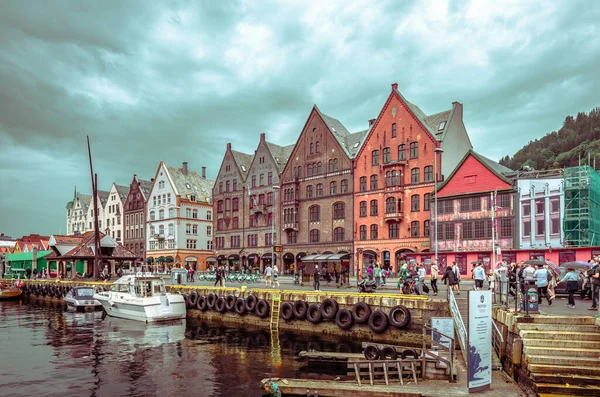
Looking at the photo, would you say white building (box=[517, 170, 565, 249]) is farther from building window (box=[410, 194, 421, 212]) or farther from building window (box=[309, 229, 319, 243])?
building window (box=[309, 229, 319, 243])

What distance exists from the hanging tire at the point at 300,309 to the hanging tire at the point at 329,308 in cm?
159

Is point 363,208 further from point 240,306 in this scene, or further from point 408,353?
point 408,353

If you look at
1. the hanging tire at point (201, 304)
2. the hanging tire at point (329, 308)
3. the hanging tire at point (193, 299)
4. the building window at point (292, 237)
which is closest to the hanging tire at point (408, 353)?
the hanging tire at point (329, 308)

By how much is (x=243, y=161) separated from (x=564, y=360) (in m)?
74.5

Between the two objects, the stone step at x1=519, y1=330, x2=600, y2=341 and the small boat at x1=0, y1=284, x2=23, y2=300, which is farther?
the small boat at x1=0, y1=284, x2=23, y2=300

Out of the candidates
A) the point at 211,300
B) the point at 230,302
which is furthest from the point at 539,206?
the point at 211,300

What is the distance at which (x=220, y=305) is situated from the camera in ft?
124

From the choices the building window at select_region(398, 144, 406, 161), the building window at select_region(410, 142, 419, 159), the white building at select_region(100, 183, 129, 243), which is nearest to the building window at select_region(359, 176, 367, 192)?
the building window at select_region(398, 144, 406, 161)

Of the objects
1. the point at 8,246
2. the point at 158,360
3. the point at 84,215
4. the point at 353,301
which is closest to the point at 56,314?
the point at 158,360

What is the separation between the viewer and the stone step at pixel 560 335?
16266mm

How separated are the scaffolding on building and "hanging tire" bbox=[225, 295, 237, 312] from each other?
1292 inches

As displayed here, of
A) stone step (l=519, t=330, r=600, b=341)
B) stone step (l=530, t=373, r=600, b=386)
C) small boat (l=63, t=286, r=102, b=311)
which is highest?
stone step (l=519, t=330, r=600, b=341)

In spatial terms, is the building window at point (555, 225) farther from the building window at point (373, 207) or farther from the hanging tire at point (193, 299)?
the hanging tire at point (193, 299)

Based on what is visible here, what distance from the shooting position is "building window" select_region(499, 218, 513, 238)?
52.5m
